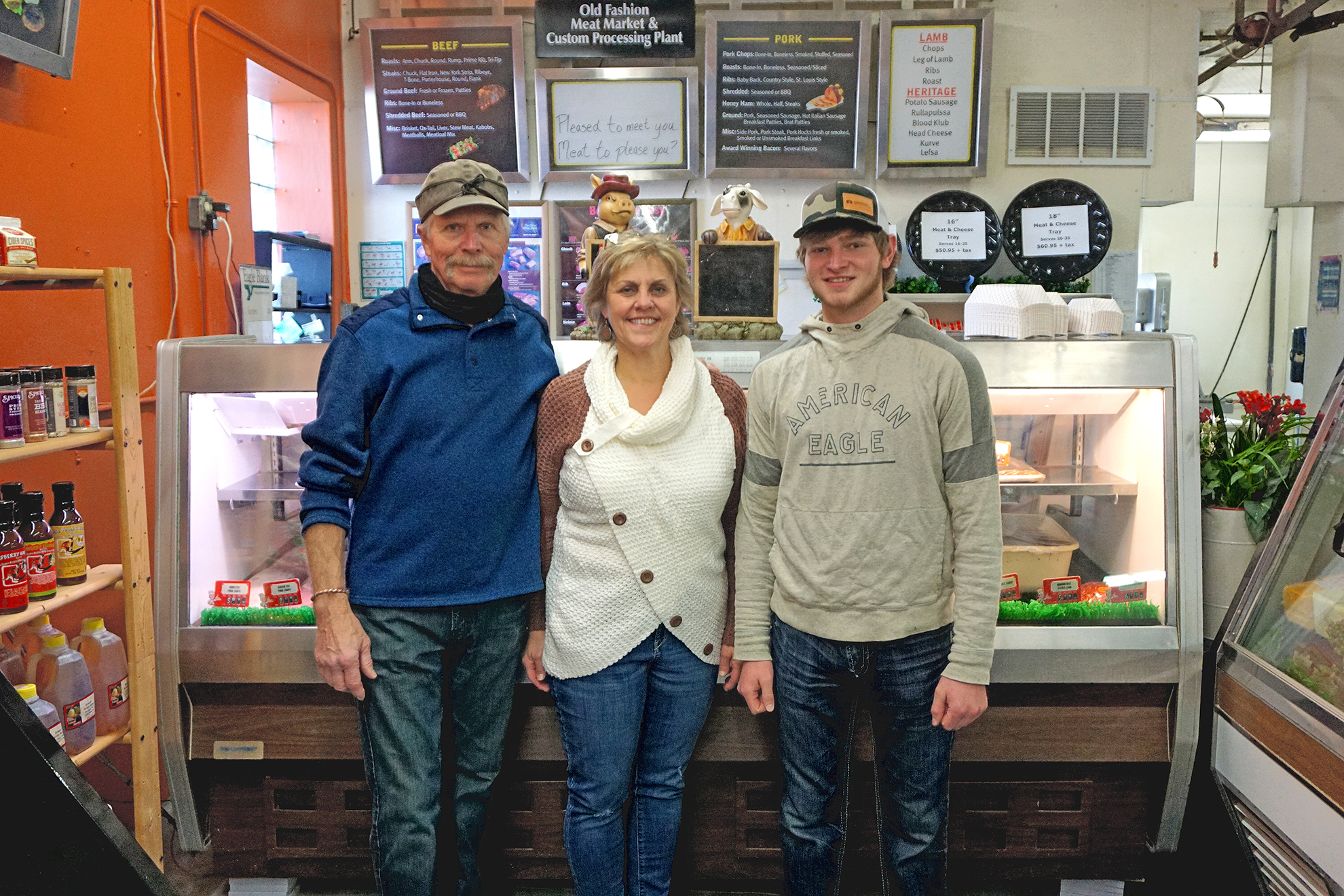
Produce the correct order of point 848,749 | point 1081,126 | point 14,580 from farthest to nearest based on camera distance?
point 1081,126 → point 14,580 → point 848,749

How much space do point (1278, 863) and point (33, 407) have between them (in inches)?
115

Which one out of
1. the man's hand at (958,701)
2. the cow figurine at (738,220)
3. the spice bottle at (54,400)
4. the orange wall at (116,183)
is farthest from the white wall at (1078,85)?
the man's hand at (958,701)

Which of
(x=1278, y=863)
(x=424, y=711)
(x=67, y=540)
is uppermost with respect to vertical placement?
(x=67, y=540)

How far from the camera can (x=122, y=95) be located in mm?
3119

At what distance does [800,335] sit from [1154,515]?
41.4 inches

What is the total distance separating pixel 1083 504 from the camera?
2518mm

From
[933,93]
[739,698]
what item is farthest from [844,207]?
[933,93]

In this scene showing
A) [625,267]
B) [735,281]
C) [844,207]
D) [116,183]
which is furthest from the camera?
[116,183]

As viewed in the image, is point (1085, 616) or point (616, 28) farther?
point (616, 28)

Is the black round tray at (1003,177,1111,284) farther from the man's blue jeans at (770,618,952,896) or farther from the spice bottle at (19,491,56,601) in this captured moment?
the spice bottle at (19,491,56,601)

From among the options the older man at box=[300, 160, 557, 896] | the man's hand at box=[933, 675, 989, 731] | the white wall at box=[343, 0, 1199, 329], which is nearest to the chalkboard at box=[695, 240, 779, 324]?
the older man at box=[300, 160, 557, 896]

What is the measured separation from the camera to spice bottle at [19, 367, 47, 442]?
7.03 feet

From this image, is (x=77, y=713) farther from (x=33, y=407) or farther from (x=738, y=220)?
(x=738, y=220)

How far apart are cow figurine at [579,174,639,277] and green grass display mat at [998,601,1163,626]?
1382 mm
